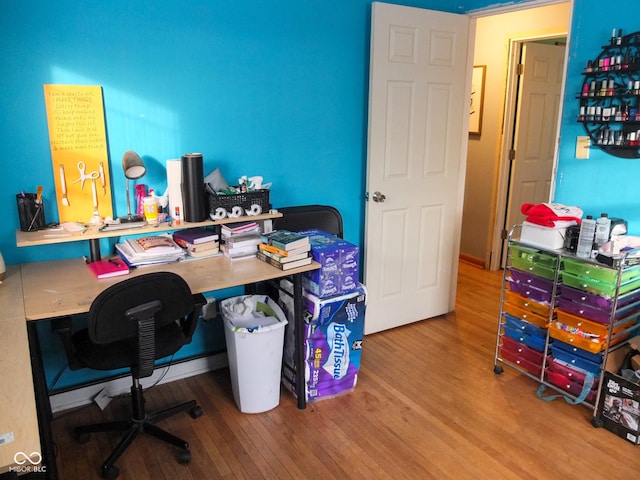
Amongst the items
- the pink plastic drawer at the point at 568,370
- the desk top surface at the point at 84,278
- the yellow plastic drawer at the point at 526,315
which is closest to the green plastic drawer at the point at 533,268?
the yellow plastic drawer at the point at 526,315

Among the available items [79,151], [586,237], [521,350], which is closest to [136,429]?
[79,151]

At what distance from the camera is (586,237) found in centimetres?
241

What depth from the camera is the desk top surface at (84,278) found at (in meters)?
1.89

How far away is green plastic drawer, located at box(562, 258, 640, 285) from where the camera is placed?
91.7 inches

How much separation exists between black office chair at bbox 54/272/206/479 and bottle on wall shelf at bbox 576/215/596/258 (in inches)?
72.8

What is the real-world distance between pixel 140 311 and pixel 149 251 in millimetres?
525

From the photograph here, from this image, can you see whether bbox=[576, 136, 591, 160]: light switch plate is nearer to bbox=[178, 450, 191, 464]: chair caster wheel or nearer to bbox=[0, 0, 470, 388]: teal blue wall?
bbox=[0, 0, 470, 388]: teal blue wall

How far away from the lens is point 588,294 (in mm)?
2434

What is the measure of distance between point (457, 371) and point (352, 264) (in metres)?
1.01

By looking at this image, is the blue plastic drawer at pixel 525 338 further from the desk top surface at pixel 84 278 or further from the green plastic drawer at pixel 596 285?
the desk top surface at pixel 84 278

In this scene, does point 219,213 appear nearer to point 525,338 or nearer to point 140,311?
point 140,311

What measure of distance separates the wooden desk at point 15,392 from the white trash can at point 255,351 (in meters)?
0.91

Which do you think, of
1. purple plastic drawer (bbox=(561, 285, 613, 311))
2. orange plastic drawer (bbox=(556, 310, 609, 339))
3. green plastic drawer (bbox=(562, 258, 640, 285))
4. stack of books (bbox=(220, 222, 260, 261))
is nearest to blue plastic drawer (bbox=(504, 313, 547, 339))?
orange plastic drawer (bbox=(556, 310, 609, 339))

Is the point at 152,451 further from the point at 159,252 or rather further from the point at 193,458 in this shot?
the point at 159,252
